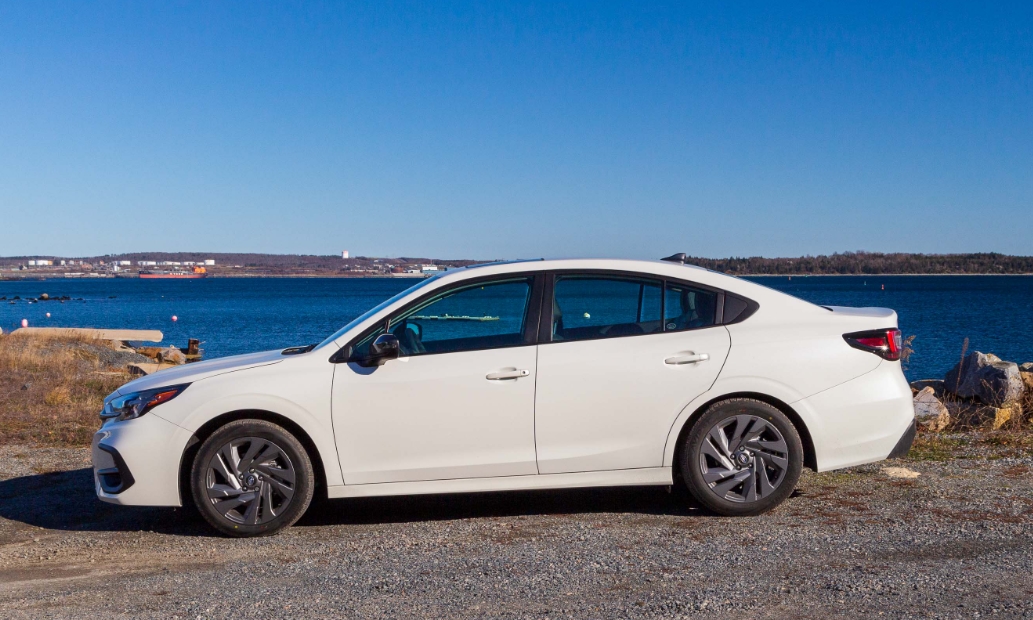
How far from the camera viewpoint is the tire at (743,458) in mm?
6129

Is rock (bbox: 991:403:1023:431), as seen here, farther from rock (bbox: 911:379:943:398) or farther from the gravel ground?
rock (bbox: 911:379:943:398)

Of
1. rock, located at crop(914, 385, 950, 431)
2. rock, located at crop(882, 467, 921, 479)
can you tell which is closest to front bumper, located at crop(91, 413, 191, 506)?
rock, located at crop(882, 467, 921, 479)

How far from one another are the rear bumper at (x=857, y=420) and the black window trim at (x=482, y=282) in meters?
1.73

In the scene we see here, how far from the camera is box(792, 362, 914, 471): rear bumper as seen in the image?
618 centimetres

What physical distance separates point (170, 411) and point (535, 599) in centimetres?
280

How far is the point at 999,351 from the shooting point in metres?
36.4

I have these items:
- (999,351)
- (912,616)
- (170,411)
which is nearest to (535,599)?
(912,616)

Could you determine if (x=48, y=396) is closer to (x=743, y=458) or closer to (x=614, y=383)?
(x=614, y=383)

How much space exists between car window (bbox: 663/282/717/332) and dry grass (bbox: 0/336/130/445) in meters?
6.50

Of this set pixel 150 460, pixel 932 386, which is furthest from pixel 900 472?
pixel 932 386

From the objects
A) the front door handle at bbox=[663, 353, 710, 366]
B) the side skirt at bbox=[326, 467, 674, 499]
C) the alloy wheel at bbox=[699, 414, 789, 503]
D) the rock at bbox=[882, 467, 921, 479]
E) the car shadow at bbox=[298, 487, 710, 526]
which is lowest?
the car shadow at bbox=[298, 487, 710, 526]

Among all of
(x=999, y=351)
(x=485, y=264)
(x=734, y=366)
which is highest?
(x=485, y=264)

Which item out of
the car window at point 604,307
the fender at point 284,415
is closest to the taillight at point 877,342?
the car window at point 604,307

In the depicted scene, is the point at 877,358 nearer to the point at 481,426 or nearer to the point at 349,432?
the point at 481,426
